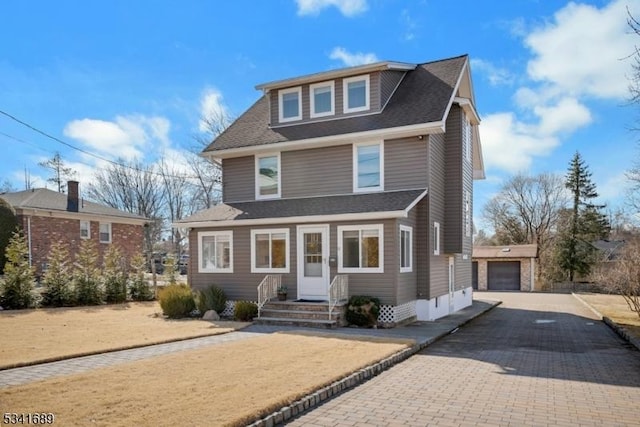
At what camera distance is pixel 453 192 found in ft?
53.2

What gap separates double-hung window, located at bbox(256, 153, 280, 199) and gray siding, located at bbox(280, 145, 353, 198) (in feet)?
0.91

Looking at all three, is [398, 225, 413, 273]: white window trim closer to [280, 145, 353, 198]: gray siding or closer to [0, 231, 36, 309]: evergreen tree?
[280, 145, 353, 198]: gray siding

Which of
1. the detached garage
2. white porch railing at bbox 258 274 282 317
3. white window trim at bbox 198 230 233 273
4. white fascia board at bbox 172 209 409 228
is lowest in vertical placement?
the detached garage

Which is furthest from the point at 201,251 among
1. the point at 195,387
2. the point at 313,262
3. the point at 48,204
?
the point at 48,204

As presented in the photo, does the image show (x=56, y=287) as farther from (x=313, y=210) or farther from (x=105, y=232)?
(x=105, y=232)

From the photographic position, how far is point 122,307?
56.5 feet

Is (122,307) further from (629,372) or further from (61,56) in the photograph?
(629,372)

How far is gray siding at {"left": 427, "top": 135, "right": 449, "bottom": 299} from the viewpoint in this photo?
47.2 feet

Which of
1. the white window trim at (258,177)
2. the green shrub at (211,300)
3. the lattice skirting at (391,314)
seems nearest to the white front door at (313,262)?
the lattice skirting at (391,314)

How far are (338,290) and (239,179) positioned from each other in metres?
6.47

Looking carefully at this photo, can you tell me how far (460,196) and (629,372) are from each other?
9112 mm

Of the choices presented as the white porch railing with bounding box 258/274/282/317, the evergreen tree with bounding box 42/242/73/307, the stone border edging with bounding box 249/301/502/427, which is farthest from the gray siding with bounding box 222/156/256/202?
the stone border edging with bounding box 249/301/502/427

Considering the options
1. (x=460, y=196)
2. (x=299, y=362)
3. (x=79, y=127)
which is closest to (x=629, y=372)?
(x=299, y=362)

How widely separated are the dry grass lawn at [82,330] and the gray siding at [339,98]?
7834 mm
